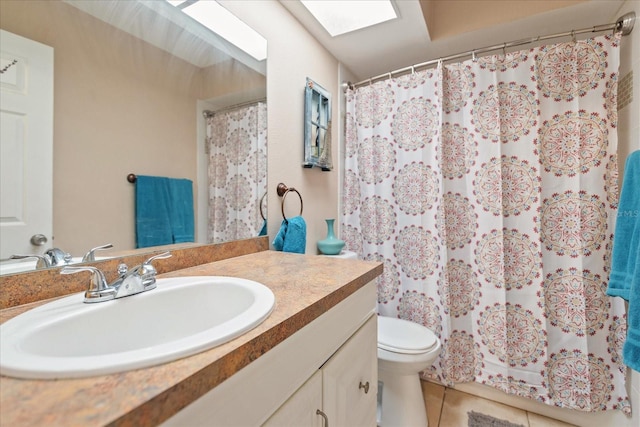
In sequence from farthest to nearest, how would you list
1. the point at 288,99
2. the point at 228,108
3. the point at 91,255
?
1. the point at 288,99
2. the point at 228,108
3. the point at 91,255

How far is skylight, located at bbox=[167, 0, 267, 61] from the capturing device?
1055mm

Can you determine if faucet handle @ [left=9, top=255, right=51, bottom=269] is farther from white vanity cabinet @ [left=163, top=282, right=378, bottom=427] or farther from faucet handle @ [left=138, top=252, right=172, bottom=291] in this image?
white vanity cabinet @ [left=163, top=282, right=378, bottom=427]

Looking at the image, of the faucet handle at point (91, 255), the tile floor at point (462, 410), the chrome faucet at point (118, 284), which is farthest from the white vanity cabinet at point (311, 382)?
the tile floor at point (462, 410)

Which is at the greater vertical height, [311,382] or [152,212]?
[152,212]

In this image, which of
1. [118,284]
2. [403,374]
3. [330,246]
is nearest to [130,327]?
[118,284]

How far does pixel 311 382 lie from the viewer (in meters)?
0.65

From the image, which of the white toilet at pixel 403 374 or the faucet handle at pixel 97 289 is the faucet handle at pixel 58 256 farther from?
the white toilet at pixel 403 374

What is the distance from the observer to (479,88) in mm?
1630

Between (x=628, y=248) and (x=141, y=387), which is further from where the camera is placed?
(x=628, y=248)

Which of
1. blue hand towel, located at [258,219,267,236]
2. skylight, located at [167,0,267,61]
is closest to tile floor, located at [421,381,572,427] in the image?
blue hand towel, located at [258,219,267,236]

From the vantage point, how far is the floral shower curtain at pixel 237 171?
3.68 ft

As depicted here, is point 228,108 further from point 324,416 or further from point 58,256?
point 324,416

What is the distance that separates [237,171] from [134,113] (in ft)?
1.44

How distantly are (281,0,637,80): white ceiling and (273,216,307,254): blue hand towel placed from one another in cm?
113
